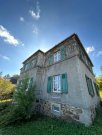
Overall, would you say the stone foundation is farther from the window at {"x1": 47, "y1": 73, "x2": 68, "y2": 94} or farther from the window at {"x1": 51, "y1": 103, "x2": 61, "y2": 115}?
the window at {"x1": 47, "y1": 73, "x2": 68, "y2": 94}

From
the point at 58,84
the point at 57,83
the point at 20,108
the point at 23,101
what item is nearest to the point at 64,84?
the point at 58,84

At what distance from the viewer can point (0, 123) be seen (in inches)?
315

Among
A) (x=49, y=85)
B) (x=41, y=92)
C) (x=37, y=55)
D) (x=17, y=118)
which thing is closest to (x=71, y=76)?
(x=49, y=85)

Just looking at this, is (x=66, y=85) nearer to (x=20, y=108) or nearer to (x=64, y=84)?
(x=64, y=84)

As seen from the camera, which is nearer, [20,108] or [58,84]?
[20,108]

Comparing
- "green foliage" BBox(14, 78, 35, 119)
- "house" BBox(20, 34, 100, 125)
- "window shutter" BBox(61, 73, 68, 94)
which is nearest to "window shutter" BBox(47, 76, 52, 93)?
"house" BBox(20, 34, 100, 125)

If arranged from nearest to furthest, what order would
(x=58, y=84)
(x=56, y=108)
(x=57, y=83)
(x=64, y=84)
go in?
(x=64, y=84), (x=56, y=108), (x=58, y=84), (x=57, y=83)

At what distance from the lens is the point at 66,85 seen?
8117mm

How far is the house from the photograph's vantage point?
6973 millimetres

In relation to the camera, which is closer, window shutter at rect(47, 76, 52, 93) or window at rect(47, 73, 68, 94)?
window at rect(47, 73, 68, 94)

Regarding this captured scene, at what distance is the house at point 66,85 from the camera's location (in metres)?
6.97

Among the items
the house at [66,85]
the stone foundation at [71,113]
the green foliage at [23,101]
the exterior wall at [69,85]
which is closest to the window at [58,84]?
the house at [66,85]

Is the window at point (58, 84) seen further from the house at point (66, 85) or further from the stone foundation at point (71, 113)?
the stone foundation at point (71, 113)

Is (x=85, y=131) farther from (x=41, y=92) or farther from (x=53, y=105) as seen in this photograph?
(x=41, y=92)
